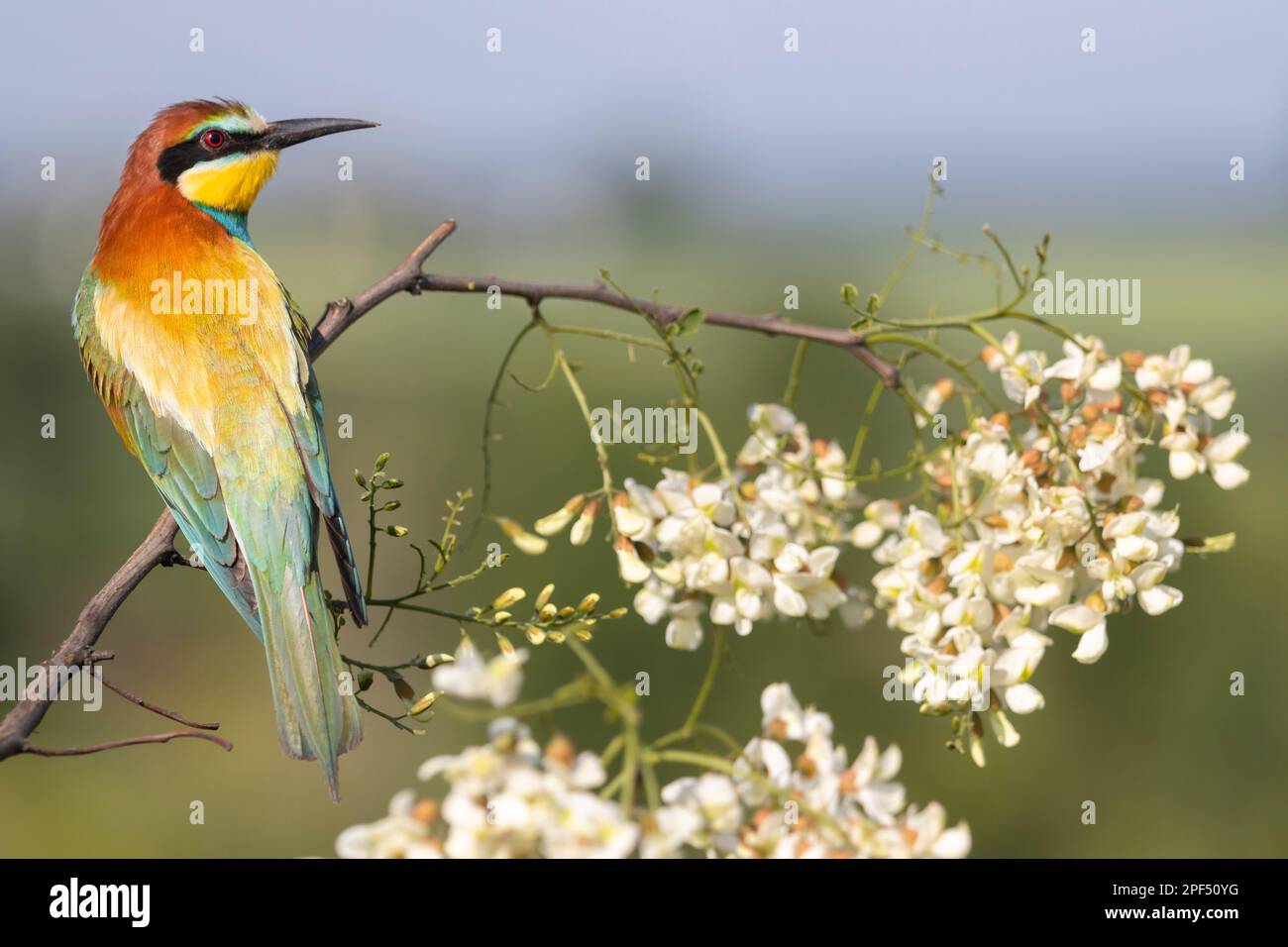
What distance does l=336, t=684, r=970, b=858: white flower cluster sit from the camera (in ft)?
3.12

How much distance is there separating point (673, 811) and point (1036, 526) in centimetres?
67

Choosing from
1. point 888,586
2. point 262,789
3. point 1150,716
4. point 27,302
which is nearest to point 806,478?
point 888,586

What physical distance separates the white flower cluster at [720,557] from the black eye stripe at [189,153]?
135 centimetres

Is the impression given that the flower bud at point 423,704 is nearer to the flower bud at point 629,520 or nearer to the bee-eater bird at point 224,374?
the flower bud at point 629,520

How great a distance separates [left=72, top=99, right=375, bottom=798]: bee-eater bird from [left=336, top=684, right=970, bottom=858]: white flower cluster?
802 millimetres

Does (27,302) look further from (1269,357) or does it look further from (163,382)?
(1269,357)

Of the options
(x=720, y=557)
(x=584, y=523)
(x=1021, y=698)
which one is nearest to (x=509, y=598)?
(x=584, y=523)

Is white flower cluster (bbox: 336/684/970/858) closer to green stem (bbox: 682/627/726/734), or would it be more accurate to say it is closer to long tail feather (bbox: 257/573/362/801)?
green stem (bbox: 682/627/726/734)

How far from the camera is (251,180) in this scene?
7.96 ft

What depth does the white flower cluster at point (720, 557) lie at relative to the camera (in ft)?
4.76

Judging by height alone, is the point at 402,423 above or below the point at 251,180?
below

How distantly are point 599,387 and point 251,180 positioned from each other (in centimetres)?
1553

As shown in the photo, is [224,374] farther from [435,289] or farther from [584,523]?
[584,523]

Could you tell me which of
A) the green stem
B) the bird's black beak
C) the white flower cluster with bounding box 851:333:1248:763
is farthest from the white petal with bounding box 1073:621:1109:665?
the bird's black beak
